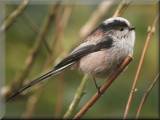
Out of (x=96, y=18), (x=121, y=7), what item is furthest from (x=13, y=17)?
(x=121, y=7)

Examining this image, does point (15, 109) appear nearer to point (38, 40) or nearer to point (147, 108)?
point (38, 40)

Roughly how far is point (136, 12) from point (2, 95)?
0.83 meters

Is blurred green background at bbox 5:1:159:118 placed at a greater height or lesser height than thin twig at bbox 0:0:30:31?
lesser

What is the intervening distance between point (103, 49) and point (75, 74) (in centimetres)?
34

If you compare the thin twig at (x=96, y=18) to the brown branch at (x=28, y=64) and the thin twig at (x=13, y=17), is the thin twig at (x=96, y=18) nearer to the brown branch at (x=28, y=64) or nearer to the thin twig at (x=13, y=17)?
the brown branch at (x=28, y=64)

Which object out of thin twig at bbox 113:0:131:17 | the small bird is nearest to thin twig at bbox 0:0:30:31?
the small bird

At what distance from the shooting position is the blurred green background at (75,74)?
257cm

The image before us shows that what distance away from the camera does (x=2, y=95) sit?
235 cm

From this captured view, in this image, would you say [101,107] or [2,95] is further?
[101,107]

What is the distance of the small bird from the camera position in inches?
87.0

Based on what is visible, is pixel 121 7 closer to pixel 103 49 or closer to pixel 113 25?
pixel 113 25

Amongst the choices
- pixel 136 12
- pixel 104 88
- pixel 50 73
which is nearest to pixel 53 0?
pixel 136 12

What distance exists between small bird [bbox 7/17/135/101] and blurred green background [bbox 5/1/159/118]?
197 millimetres

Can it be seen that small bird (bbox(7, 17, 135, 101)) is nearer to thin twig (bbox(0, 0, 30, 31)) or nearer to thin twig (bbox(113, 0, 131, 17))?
thin twig (bbox(113, 0, 131, 17))
